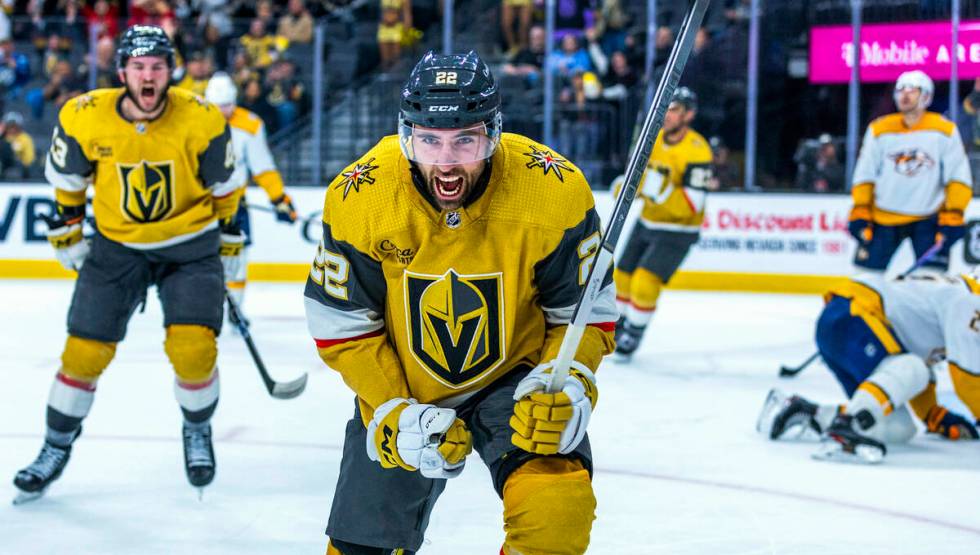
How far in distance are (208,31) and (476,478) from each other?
6.96 meters

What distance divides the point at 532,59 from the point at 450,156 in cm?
758

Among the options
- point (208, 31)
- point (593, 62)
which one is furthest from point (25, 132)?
point (593, 62)

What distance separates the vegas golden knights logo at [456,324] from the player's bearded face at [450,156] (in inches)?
5.5

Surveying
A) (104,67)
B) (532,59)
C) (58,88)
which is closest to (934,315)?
(532,59)

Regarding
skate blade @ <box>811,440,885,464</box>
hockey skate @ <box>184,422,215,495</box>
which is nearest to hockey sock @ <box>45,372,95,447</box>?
hockey skate @ <box>184,422,215,495</box>

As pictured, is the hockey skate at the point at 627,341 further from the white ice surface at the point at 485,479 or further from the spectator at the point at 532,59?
the spectator at the point at 532,59

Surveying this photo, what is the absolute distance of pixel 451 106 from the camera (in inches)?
80.7

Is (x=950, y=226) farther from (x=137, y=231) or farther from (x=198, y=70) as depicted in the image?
(x=198, y=70)

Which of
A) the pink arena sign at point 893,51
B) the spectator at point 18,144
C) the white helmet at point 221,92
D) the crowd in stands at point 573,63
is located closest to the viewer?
the white helmet at point 221,92

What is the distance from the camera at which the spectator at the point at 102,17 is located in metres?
9.73

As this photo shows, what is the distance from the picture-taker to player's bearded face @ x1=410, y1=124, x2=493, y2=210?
6.72ft

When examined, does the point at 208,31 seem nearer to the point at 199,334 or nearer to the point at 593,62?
the point at 593,62

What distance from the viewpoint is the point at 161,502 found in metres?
3.48

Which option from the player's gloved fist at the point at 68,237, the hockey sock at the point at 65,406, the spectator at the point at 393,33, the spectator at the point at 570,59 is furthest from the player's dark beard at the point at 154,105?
the spectator at the point at 393,33
